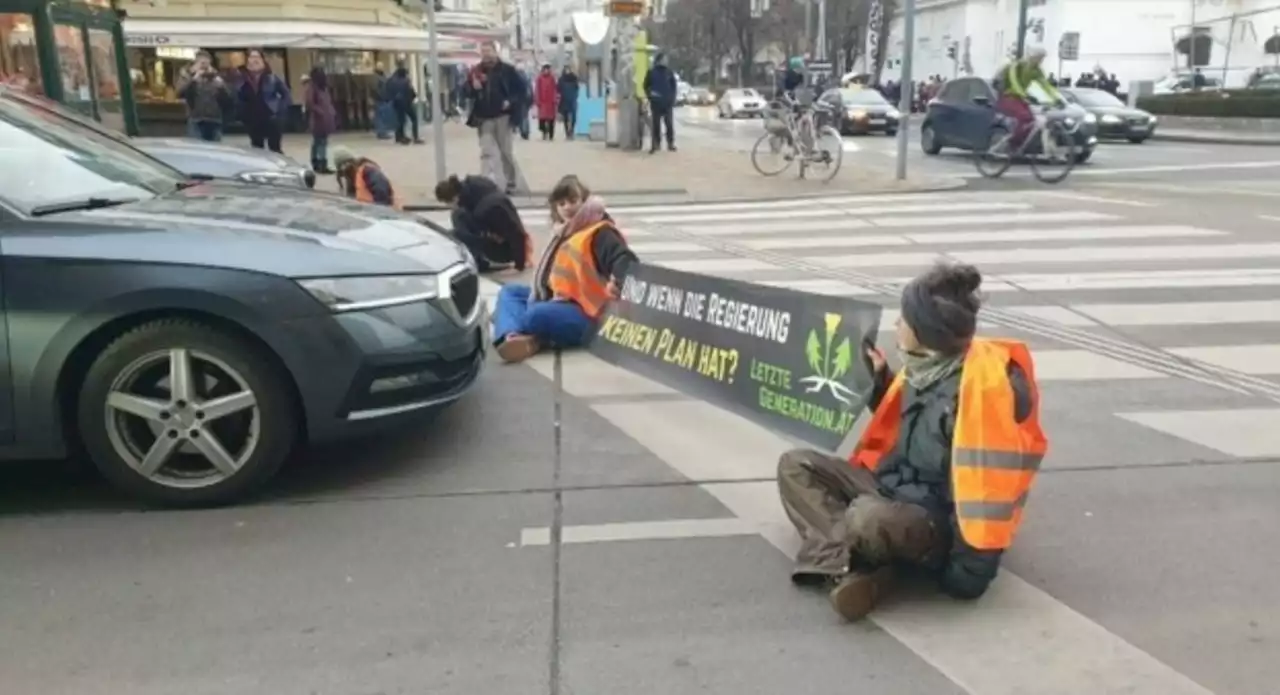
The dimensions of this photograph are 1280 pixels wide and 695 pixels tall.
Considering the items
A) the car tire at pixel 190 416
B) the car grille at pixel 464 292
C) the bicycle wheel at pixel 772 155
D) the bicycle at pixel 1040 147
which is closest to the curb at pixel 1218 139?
the bicycle at pixel 1040 147

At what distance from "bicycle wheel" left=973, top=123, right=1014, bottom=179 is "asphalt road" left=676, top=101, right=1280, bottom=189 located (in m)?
0.20

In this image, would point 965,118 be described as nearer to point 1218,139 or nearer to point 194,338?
point 1218,139

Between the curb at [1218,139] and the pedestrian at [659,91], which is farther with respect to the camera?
the curb at [1218,139]

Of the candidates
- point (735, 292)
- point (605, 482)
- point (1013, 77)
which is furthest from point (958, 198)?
point (605, 482)

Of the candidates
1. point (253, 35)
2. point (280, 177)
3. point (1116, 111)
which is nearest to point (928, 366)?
point (280, 177)

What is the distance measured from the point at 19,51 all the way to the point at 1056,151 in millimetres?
13298

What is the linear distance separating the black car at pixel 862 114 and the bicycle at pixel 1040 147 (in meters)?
13.7

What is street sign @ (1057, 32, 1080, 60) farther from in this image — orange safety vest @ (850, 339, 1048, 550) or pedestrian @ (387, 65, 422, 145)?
orange safety vest @ (850, 339, 1048, 550)

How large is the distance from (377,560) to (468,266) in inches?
64.1

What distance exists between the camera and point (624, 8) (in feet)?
73.6

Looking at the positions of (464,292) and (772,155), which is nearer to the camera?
(464,292)

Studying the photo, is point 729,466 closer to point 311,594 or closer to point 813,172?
point 311,594

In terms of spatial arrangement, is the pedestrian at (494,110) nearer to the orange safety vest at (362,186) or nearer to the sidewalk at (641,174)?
the sidewalk at (641,174)

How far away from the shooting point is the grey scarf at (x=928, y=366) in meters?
3.58
